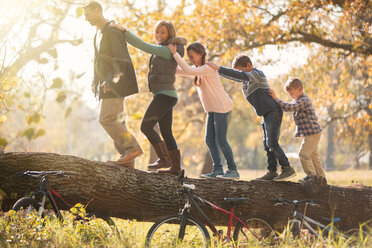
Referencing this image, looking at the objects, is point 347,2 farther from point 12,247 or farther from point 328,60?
point 12,247

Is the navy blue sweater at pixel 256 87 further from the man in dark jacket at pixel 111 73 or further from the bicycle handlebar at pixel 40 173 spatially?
the bicycle handlebar at pixel 40 173

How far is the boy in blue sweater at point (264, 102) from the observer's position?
18.4 feet

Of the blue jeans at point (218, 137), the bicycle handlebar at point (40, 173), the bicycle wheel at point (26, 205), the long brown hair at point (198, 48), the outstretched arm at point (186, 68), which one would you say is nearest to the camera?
the bicycle wheel at point (26, 205)

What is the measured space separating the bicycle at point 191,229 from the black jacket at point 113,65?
1.27 m

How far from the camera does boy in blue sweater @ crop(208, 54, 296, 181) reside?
18.4 feet

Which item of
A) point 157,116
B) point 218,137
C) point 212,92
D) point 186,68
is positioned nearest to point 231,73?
point 212,92

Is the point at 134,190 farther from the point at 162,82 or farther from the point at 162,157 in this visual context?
the point at 162,82

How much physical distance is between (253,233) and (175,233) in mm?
1159

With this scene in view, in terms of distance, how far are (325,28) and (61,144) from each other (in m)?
44.4

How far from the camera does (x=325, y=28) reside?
1120 centimetres

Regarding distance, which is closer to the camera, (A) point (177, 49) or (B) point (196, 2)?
(A) point (177, 49)

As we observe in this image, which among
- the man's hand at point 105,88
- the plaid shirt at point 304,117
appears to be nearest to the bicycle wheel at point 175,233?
the man's hand at point 105,88

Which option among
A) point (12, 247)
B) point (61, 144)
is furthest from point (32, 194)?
point (61, 144)

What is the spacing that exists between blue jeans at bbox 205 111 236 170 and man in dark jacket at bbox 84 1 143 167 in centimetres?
112
